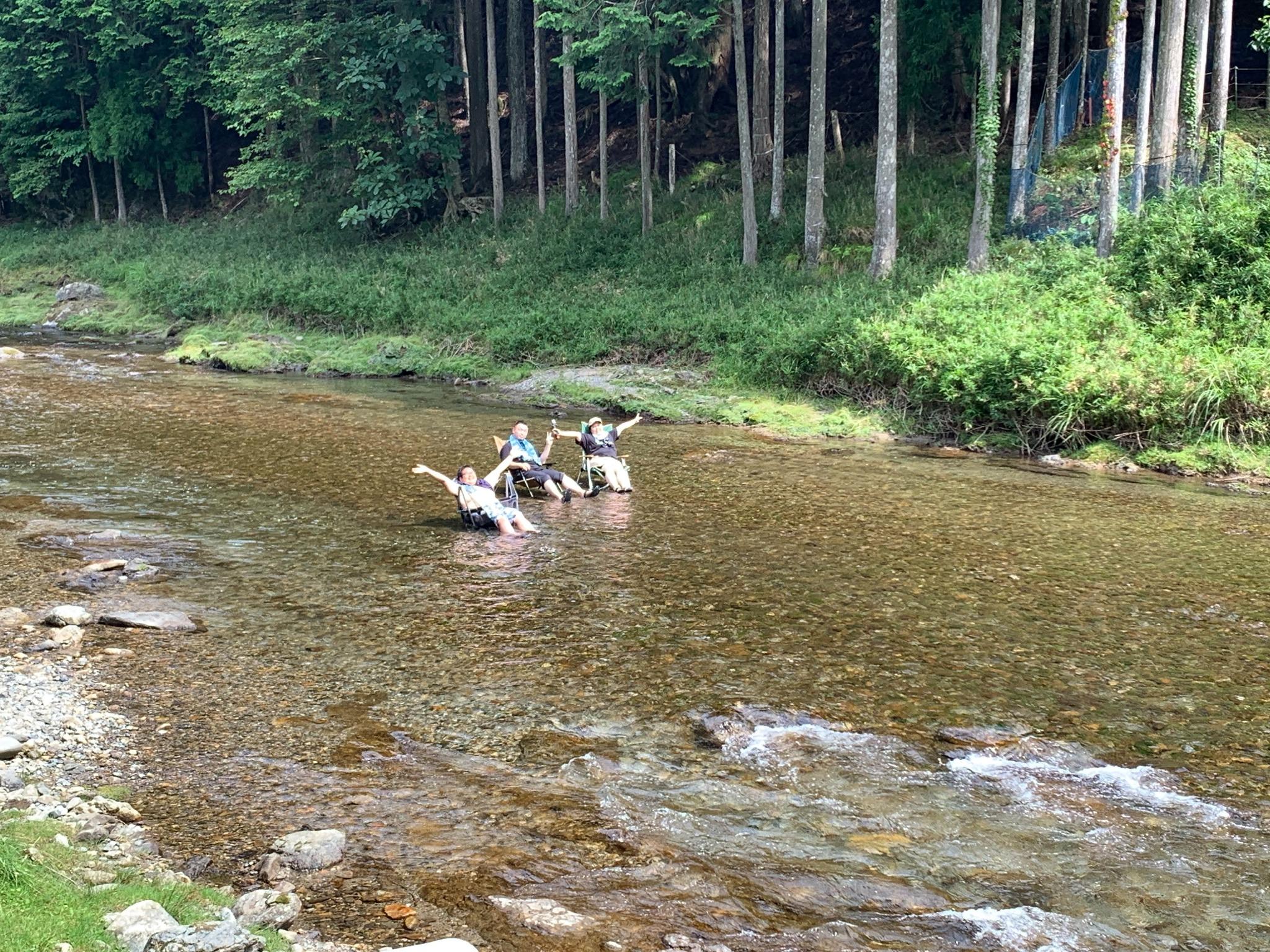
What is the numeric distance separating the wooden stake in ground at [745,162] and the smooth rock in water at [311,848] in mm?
26646

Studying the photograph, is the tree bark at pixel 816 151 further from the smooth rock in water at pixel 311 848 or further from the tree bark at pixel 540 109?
the smooth rock in water at pixel 311 848

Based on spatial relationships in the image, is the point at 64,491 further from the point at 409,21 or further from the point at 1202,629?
the point at 409,21

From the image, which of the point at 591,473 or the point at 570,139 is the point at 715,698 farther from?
the point at 570,139

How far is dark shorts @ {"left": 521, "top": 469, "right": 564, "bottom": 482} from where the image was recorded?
17.1 m

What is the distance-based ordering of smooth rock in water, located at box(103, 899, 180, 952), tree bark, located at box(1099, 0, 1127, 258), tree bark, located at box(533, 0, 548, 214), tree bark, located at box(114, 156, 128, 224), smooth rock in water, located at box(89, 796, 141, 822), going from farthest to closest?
tree bark, located at box(114, 156, 128, 224) < tree bark, located at box(533, 0, 548, 214) < tree bark, located at box(1099, 0, 1127, 258) < smooth rock in water, located at box(89, 796, 141, 822) < smooth rock in water, located at box(103, 899, 180, 952)

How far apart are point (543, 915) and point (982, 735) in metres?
3.90

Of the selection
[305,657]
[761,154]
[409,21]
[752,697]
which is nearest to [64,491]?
[305,657]

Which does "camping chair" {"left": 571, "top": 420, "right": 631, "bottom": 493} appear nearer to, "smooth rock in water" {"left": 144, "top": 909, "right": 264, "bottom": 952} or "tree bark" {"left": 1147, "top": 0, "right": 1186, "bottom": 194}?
"smooth rock in water" {"left": 144, "top": 909, "right": 264, "bottom": 952}

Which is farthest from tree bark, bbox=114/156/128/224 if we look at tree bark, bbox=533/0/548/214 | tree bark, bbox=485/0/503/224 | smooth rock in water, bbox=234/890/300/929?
smooth rock in water, bbox=234/890/300/929

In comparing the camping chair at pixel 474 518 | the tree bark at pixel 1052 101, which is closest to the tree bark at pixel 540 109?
the tree bark at pixel 1052 101

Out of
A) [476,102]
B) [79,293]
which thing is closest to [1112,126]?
[476,102]

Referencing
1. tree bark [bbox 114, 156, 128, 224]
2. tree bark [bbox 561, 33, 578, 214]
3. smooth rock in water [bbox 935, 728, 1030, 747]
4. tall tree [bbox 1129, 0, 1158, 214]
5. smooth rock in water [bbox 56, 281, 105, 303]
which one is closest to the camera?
smooth rock in water [bbox 935, 728, 1030, 747]

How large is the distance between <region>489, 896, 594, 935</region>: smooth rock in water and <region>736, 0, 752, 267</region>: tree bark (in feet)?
88.5

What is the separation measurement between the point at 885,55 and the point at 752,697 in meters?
23.1
